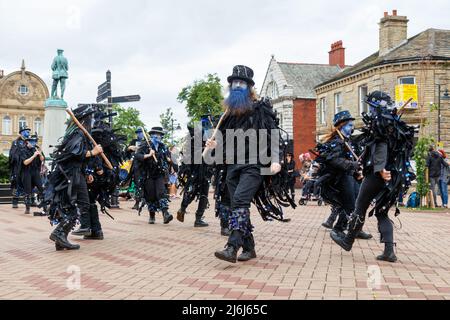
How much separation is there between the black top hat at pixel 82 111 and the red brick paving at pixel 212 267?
193cm

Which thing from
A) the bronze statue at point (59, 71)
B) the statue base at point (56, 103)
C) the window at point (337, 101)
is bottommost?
the statue base at point (56, 103)

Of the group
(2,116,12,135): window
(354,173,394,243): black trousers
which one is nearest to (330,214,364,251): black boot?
(354,173,394,243): black trousers

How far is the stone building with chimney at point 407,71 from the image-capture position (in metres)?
30.9

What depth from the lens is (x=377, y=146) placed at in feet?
22.4

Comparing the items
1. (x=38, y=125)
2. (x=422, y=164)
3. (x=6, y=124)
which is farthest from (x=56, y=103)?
(x=6, y=124)

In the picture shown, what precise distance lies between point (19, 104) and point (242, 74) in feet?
221

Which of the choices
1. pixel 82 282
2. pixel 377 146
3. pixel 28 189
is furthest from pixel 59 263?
pixel 28 189

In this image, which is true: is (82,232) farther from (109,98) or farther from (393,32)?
(393,32)

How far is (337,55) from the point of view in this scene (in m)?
47.8

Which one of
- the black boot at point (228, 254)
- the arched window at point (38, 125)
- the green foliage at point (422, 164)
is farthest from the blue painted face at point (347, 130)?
the arched window at point (38, 125)

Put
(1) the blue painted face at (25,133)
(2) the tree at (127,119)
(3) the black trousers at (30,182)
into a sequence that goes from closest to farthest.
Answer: (3) the black trousers at (30,182) → (1) the blue painted face at (25,133) → (2) the tree at (127,119)

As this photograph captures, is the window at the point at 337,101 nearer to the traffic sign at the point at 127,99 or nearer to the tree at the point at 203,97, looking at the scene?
the tree at the point at 203,97
